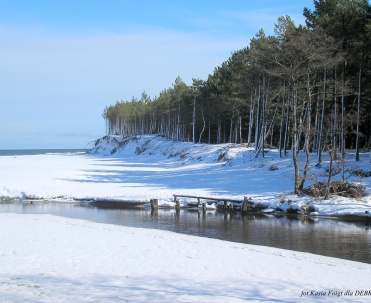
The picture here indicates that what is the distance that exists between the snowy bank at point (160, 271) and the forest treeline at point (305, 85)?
50.0 feet

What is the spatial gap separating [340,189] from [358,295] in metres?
21.0

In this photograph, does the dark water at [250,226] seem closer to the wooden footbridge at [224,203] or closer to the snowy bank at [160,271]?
the wooden footbridge at [224,203]

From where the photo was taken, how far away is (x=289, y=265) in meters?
13.2

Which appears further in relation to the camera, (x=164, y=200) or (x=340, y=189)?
(x=164, y=200)

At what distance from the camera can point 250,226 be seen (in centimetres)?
2330

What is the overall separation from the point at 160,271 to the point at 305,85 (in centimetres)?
3096

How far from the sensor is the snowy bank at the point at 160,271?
933 cm

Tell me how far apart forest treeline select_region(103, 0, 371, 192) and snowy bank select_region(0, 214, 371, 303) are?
15.2 meters

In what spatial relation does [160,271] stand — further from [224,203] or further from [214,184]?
[214,184]

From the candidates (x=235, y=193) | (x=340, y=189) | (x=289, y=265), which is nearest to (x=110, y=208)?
(x=235, y=193)

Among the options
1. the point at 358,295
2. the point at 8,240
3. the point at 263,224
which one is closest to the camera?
the point at 358,295

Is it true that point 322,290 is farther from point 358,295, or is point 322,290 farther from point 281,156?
point 281,156

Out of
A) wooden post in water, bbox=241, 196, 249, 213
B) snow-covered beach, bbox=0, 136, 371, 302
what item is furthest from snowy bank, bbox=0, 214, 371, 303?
wooden post in water, bbox=241, 196, 249, 213

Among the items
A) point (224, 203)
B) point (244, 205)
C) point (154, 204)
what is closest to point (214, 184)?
point (224, 203)
